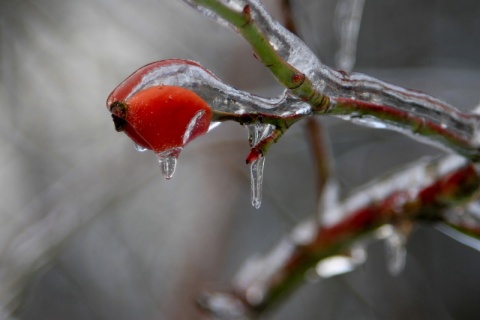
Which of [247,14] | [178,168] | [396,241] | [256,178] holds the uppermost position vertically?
[178,168]

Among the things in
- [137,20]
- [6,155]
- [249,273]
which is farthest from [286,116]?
[6,155]

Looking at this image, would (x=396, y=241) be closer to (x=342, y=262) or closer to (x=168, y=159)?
(x=342, y=262)

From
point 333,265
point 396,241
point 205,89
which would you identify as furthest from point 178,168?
point 205,89

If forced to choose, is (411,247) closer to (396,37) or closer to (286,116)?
(396,37)

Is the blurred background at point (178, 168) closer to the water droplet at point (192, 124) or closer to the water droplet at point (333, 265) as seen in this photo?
the water droplet at point (333, 265)

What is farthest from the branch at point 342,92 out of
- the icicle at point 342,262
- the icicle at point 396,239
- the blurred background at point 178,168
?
the blurred background at point 178,168

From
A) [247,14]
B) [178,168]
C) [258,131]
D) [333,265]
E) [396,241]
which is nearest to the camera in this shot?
[247,14]
